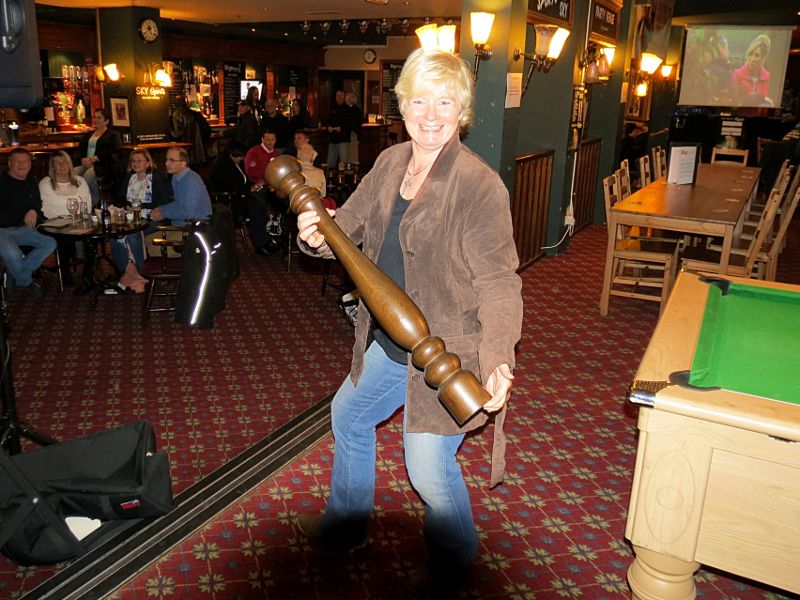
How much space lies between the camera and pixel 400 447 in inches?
136

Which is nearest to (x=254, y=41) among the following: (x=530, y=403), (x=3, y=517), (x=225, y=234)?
(x=225, y=234)

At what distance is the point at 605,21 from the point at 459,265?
7.24m

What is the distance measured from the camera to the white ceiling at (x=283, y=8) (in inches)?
414

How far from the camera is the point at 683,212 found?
5.38m

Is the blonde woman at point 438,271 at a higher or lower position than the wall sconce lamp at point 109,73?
lower

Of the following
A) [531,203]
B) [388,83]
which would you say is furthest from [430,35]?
[388,83]

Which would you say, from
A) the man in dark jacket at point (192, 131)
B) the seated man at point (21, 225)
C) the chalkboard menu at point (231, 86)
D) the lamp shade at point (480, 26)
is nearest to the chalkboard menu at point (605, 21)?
the lamp shade at point (480, 26)

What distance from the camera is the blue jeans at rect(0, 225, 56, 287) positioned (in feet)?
18.7

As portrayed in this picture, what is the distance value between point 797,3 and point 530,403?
975 cm

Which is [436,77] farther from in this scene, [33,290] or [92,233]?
[33,290]

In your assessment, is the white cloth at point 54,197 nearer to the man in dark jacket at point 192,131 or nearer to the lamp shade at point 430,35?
the lamp shade at point 430,35

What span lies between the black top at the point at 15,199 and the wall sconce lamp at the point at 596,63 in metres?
5.42

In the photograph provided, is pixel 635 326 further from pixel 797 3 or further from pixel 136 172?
pixel 797 3

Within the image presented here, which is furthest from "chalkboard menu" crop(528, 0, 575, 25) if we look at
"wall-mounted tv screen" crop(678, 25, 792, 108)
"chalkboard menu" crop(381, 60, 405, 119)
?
"chalkboard menu" crop(381, 60, 405, 119)
